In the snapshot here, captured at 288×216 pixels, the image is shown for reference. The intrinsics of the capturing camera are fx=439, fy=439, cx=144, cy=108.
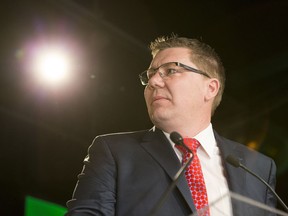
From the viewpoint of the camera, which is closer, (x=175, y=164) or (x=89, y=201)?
(x=89, y=201)

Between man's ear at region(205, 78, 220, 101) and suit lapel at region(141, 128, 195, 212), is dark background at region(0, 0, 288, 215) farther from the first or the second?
suit lapel at region(141, 128, 195, 212)

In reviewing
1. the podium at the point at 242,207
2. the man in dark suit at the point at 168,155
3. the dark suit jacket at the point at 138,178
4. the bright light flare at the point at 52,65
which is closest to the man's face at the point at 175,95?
the man in dark suit at the point at 168,155

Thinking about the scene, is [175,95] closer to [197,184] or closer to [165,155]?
[165,155]

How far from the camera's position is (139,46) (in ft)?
12.5

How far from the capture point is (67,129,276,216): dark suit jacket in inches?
61.6

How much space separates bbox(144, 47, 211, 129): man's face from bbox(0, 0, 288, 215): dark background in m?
1.50

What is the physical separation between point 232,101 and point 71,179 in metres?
1.81

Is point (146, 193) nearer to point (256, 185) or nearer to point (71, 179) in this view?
point (256, 185)

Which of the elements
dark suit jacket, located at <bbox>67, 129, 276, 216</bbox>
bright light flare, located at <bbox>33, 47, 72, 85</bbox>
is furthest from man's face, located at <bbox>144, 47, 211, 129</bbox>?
bright light flare, located at <bbox>33, 47, 72, 85</bbox>

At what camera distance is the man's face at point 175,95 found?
188 cm

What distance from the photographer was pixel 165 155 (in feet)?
5.73

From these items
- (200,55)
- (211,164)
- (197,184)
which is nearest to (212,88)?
(200,55)

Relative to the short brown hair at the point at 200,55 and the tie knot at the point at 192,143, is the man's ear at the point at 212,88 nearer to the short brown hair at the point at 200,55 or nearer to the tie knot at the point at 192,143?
the short brown hair at the point at 200,55

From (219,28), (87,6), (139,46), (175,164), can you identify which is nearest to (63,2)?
(87,6)
